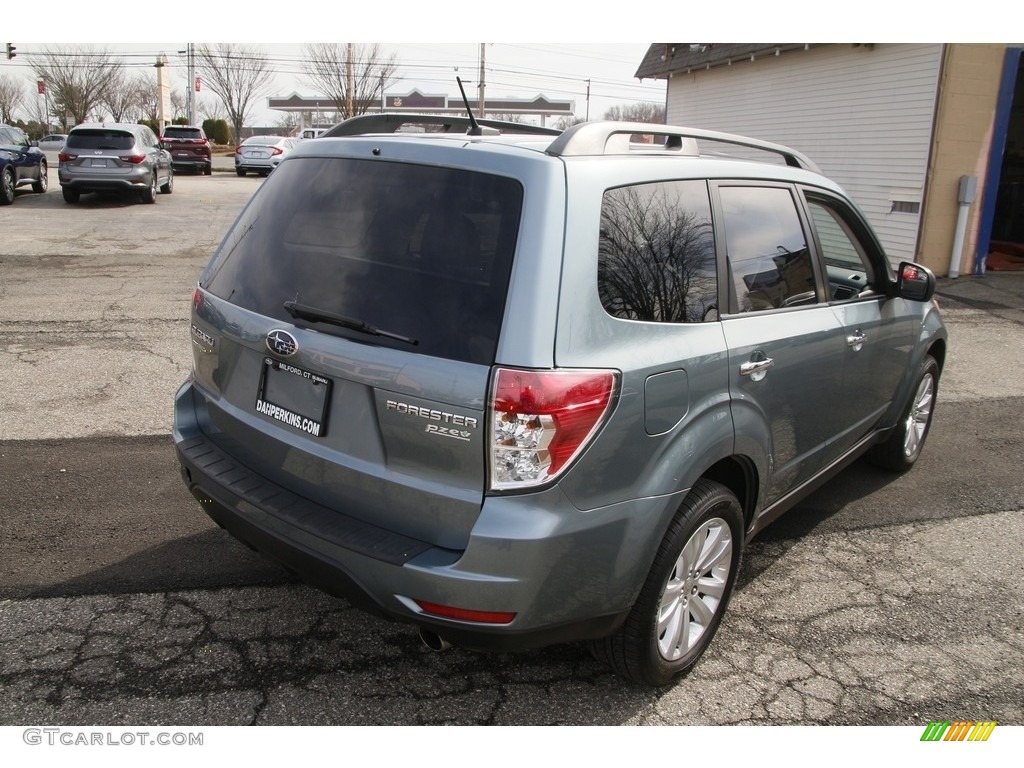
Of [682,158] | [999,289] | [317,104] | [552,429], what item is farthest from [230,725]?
[317,104]

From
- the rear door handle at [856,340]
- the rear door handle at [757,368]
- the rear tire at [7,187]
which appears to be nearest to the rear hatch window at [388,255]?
the rear door handle at [757,368]

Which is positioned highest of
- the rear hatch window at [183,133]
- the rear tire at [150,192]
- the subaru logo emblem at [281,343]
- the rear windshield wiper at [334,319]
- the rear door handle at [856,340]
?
the rear hatch window at [183,133]

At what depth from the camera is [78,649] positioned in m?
2.98

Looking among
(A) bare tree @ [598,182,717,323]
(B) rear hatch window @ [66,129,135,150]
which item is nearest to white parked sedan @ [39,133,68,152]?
(B) rear hatch window @ [66,129,135,150]

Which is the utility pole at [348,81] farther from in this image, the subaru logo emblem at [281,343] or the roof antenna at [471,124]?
the subaru logo emblem at [281,343]

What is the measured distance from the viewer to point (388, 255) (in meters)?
2.57

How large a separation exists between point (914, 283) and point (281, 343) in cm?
314

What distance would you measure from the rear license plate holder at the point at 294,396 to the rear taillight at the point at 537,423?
2.05ft

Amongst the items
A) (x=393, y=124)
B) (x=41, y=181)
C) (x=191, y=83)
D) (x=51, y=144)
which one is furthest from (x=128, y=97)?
(x=393, y=124)

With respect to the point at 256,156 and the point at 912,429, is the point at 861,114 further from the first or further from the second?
the point at 256,156

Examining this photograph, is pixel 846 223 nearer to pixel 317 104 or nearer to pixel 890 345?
pixel 890 345

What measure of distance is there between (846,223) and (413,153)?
2432 millimetres

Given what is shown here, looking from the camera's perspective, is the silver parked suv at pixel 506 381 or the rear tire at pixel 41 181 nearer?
the silver parked suv at pixel 506 381

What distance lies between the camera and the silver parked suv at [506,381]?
2.29 metres
